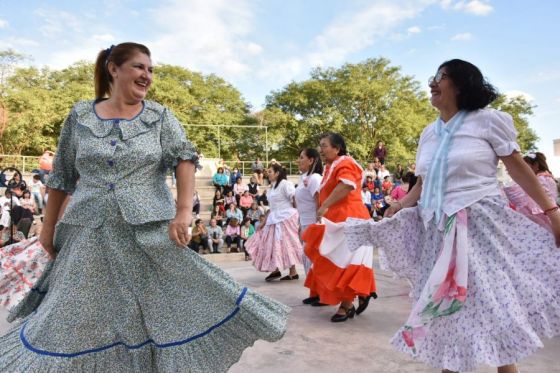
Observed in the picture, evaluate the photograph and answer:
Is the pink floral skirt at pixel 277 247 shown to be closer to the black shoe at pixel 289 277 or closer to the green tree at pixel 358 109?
the black shoe at pixel 289 277

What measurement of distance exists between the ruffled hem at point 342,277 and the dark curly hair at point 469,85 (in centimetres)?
210

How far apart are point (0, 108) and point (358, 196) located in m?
20.9

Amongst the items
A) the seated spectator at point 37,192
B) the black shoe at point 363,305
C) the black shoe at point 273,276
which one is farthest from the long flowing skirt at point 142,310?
the seated spectator at point 37,192

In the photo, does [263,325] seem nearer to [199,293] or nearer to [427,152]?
[199,293]

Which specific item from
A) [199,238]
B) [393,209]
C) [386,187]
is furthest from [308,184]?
[386,187]

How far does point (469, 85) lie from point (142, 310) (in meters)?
1.94

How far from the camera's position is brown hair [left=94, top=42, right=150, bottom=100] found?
2.18 metres

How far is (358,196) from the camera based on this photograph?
4582 mm

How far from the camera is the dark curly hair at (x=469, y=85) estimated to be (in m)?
2.44

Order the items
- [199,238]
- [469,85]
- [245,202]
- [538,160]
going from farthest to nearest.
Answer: [245,202] → [199,238] → [538,160] → [469,85]

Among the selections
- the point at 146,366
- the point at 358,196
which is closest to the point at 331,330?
the point at 358,196

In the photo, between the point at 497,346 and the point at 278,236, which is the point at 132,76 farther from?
the point at 278,236

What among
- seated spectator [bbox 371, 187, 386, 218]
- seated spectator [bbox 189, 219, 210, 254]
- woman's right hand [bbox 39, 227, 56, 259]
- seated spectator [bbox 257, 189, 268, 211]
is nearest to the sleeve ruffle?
woman's right hand [bbox 39, 227, 56, 259]

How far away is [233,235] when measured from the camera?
11938mm
